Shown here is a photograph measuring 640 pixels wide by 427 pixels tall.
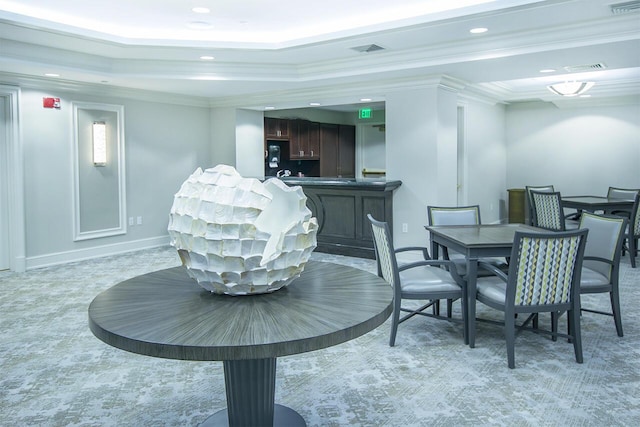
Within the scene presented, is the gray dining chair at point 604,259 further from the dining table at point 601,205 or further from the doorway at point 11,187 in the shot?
the doorway at point 11,187

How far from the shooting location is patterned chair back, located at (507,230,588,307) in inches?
115

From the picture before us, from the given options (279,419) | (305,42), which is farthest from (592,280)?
(305,42)

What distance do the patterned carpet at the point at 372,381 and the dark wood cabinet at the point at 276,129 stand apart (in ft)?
20.6

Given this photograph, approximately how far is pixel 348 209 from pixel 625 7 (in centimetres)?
372

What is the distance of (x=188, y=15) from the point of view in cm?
489

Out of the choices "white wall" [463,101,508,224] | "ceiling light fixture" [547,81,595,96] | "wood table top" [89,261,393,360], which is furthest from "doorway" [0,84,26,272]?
"ceiling light fixture" [547,81,595,96]

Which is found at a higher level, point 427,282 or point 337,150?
point 337,150

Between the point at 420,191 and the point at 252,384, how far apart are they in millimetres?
4702

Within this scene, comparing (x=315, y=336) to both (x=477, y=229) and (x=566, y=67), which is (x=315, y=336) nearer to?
(x=477, y=229)

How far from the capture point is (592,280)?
344 cm

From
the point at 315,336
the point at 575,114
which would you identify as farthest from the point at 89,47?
the point at 575,114

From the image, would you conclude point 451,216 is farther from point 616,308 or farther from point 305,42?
point 305,42

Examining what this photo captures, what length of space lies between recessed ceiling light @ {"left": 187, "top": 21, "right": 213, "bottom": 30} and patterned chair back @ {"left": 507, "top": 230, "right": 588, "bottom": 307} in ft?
12.4

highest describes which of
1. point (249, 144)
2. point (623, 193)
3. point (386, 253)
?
point (249, 144)
